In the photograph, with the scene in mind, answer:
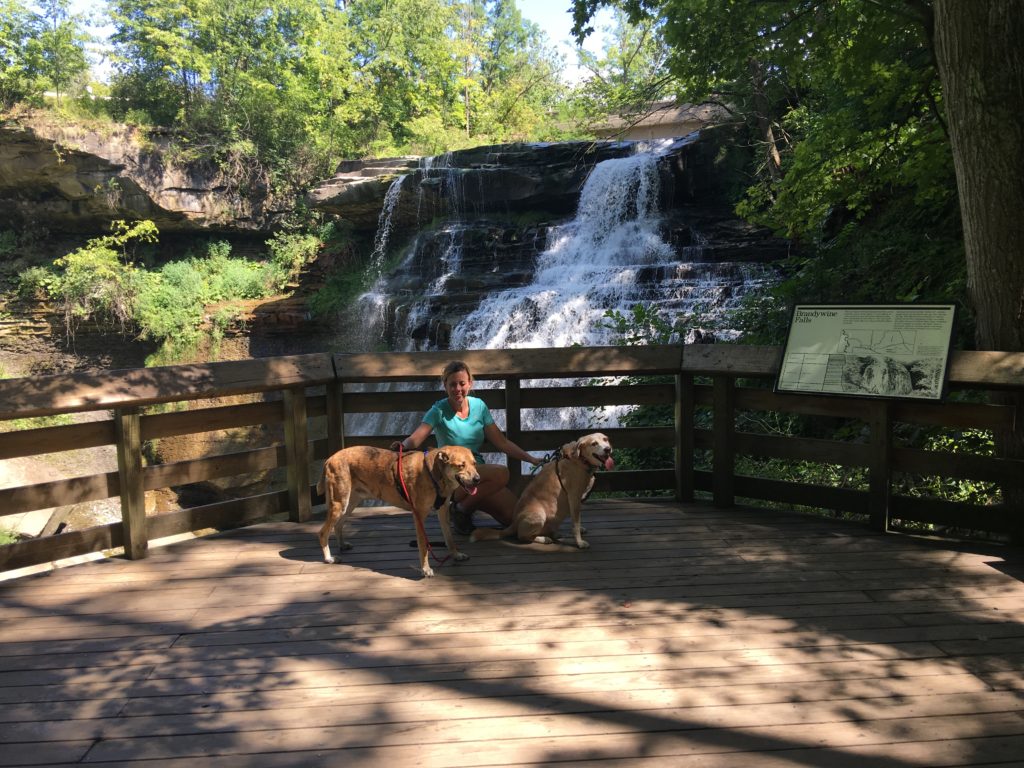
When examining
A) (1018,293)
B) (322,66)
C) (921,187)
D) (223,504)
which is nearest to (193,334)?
(322,66)

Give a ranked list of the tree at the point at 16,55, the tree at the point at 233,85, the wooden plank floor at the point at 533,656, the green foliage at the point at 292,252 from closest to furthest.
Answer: the wooden plank floor at the point at 533,656, the tree at the point at 16,55, the green foliage at the point at 292,252, the tree at the point at 233,85

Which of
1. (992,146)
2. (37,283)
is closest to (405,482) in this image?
(992,146)

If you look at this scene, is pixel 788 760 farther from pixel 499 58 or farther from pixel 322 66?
pixel 499 58

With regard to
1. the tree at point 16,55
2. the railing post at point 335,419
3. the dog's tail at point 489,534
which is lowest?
the dog's tail at point 489,534

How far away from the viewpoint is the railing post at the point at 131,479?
4.37 metres

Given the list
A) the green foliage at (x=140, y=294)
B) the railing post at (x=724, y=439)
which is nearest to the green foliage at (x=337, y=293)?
the green foliage at (x=140, y=294)

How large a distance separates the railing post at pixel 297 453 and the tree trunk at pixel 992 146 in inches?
169

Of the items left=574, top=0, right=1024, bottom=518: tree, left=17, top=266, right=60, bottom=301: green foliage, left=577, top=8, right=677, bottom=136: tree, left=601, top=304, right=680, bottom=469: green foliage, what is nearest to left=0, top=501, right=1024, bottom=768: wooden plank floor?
left=574, top=0, right=1024, bottom=518: tree

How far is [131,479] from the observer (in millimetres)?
4449

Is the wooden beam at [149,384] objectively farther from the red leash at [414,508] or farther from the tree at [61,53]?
the tree at [61,53]

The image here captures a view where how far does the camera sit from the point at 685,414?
17.6ft

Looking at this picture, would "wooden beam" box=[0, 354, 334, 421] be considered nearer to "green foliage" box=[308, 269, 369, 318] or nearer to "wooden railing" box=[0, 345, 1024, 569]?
"wooden railing" box=[0, 345, 1024, 569]

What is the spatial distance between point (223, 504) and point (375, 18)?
36.0 m

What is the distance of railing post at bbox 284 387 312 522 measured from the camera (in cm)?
507
